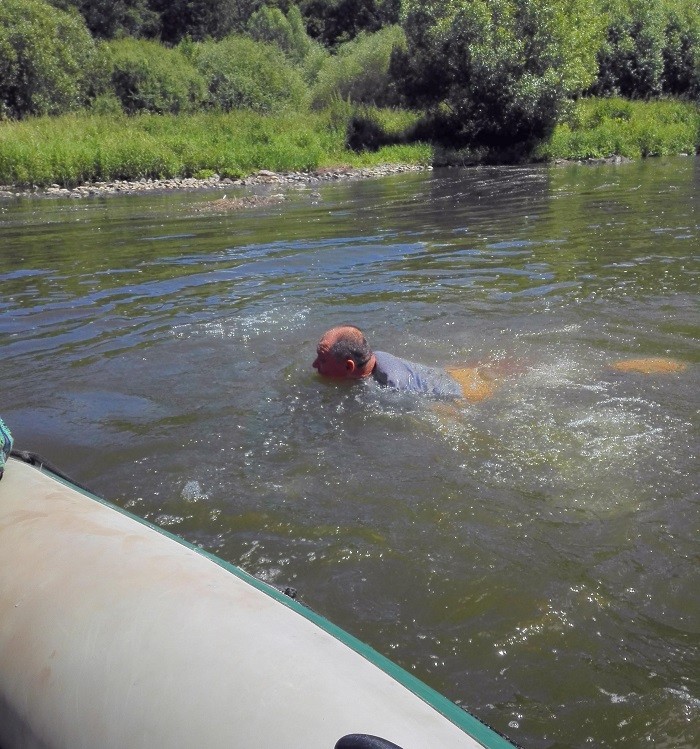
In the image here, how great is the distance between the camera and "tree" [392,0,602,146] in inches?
1028

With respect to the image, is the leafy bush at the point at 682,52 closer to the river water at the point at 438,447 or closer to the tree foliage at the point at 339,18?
the tree foliage at the point at 339,18

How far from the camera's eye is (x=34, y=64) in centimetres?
2741

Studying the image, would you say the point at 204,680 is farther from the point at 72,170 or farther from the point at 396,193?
the point at 72,170

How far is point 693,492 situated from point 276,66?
33.1 metres

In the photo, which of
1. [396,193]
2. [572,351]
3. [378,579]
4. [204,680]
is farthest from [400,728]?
[396,193]

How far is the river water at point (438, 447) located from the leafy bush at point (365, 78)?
23.9 metres

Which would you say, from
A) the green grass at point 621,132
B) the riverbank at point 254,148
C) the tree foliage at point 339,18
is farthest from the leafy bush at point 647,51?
the tree foliage at point 339,18

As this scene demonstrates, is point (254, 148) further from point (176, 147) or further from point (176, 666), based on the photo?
point (176, 666)

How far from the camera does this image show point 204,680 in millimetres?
1852

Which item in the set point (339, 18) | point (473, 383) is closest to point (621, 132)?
point (473, 383)

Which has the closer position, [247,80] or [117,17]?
[247,80]

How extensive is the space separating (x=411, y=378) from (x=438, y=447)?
2.28ft

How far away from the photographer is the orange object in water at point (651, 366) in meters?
5.26

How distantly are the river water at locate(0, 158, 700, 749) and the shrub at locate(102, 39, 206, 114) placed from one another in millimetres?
23134
